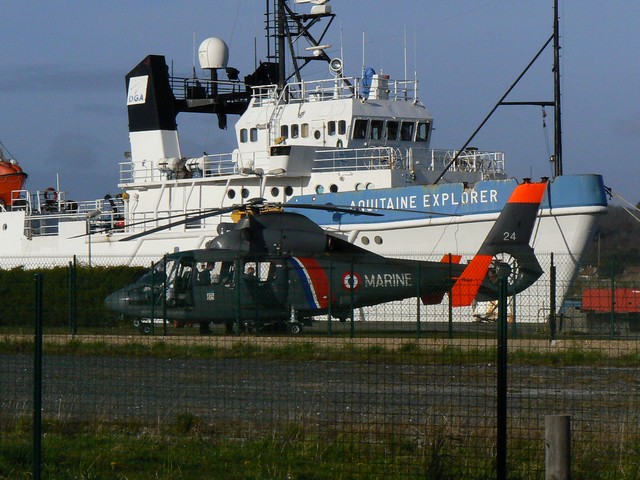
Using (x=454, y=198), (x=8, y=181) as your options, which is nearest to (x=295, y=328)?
(x=454, y=198)

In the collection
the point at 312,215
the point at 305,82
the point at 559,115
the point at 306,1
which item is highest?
the point at 306,1

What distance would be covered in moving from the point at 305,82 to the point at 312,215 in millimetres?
5142

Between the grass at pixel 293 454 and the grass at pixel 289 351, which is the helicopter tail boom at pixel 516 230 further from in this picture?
the grass at pixel 293 454

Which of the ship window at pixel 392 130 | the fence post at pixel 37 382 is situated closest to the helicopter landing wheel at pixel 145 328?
the fence post at pixel 37 382

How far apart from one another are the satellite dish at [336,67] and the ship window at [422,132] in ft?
9.07

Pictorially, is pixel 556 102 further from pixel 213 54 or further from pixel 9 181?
pixel 9 181

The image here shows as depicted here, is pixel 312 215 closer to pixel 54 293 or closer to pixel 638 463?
pixel 54 293

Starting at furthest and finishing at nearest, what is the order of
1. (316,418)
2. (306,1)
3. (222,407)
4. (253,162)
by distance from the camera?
(306,1), (253,162), (222,407), (316,418)

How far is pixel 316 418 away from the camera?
33.7 ft

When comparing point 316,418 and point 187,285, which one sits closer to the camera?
point 316,418

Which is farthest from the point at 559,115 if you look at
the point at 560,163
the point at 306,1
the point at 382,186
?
the point at 306,1

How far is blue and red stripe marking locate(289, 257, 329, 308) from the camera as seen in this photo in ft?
67.1

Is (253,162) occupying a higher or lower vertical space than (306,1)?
lower

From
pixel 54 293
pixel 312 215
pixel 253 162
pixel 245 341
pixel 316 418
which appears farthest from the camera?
pixel 253 162
